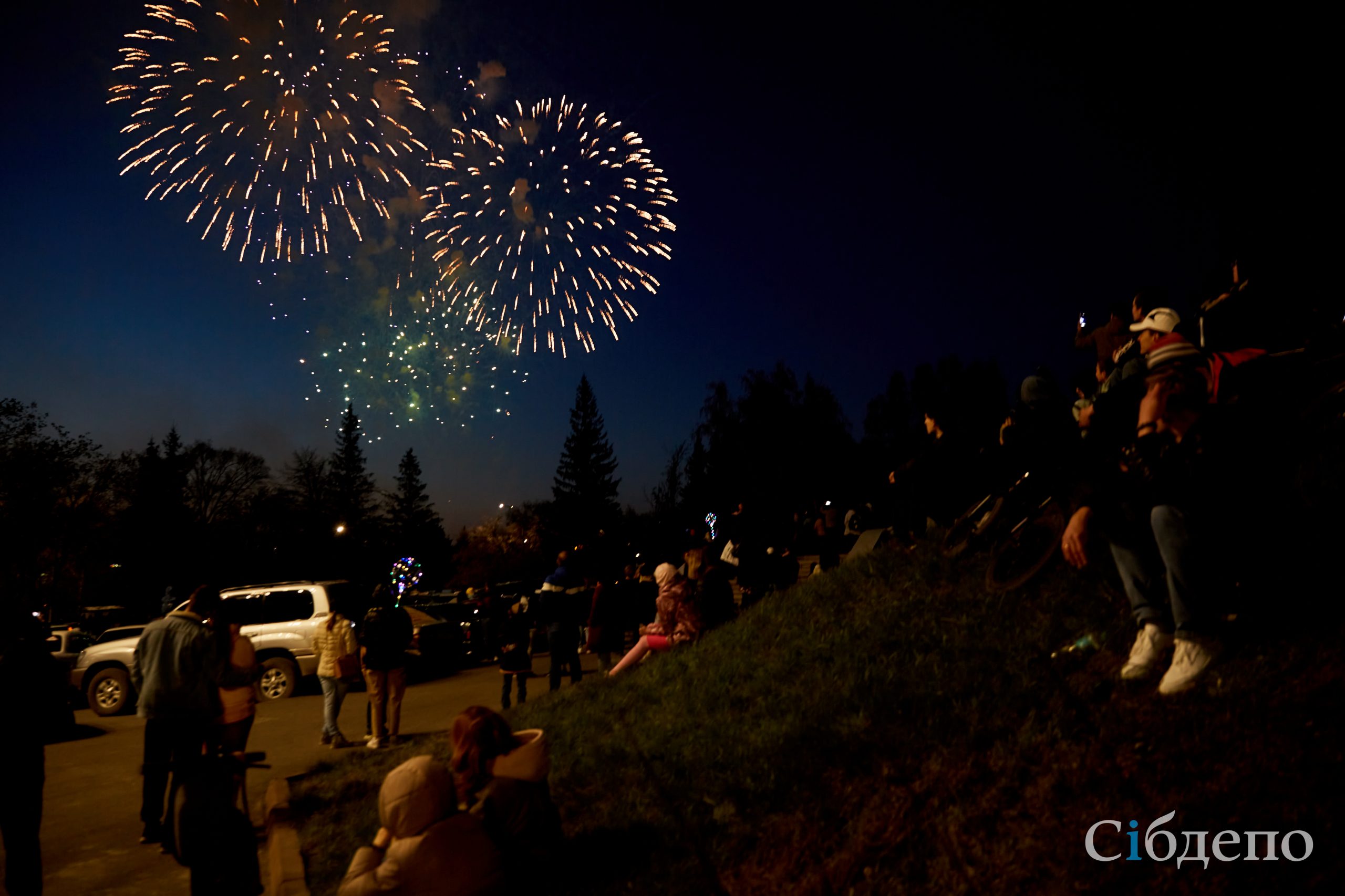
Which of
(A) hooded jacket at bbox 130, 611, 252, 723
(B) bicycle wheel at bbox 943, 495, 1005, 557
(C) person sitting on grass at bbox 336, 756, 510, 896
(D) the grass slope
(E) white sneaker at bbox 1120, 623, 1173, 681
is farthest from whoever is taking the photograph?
(B) bicycle wheel at bbox 943, 495, 1005, 557

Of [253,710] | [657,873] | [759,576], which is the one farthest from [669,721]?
[759,576]

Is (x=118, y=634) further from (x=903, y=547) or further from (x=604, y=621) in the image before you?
(x=903, y=547)

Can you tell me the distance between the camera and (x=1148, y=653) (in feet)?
13.4

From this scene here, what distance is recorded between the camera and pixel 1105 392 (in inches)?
209

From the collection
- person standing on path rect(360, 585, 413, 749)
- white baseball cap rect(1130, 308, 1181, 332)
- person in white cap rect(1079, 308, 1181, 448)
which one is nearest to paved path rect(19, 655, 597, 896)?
person standing on path rect(360, 585, 413, 749)

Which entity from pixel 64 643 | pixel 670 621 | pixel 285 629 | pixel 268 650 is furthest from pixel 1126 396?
pixel 64 643

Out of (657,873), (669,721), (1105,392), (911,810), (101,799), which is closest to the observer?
(911,810)

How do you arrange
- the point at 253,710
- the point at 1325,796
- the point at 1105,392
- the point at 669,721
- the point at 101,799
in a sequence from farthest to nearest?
1. the point at 101,799
2. the point at 253,710
3. the point at 669,721
4. the point at 1105,392
5. the point at 1325,796

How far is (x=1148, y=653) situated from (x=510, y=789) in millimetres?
3477

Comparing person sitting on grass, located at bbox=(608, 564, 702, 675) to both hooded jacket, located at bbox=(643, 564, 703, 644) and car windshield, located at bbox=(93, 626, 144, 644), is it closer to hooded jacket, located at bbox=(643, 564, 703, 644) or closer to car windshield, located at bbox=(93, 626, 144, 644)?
hooded jacket, located at bbox=(643, 564, 703, 644)

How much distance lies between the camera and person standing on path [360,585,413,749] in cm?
951

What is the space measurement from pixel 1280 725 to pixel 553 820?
138 inches

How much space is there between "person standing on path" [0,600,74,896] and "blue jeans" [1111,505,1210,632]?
609 cm

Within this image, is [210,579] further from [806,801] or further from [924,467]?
[924,467]
